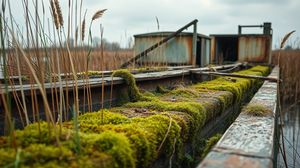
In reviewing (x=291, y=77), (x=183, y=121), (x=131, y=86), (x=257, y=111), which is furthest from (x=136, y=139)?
(x=291, y=77)

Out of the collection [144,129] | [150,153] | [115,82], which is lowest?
[150,153]

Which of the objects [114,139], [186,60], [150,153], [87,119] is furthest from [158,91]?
[186,60]

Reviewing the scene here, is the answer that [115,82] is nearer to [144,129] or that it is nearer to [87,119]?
[87,119]

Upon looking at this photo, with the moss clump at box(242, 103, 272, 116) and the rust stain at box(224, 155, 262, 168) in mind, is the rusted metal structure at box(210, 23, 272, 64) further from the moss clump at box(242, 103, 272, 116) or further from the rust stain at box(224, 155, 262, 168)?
the rust stain at box(224, 155, 262, 168)

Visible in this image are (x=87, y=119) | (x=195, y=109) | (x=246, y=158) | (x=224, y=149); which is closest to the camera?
(x=246, y=158)

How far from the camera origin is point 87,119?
1946 mm

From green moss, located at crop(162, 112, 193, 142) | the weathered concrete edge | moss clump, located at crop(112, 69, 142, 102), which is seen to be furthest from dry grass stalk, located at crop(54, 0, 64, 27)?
moss clump, located at crop(112, 69, 142, 102)

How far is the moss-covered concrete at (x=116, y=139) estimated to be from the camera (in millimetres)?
1149

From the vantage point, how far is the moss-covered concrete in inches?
45.3

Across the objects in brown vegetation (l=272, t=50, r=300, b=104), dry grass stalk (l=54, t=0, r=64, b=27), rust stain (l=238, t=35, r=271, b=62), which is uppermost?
rust stain (l=238, t=35, r=271, b=62)

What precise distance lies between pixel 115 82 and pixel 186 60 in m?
6.64

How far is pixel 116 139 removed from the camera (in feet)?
4.50

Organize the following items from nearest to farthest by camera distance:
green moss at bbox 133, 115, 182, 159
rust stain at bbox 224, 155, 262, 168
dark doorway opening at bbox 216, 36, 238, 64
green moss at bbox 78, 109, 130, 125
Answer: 1. rust stain at bbox 224, 155, 262, 168
2. green moss at bbox 133, 115, 182, 159
3. green moss at bbox 78, 109, 130, 125
4. dark doorway opening at bbox 216, 36, 238, 64

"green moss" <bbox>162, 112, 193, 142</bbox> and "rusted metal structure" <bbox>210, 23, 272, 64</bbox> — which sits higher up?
"rusted metal structure" <bbox>210, 23, 272, 64</bbox>
